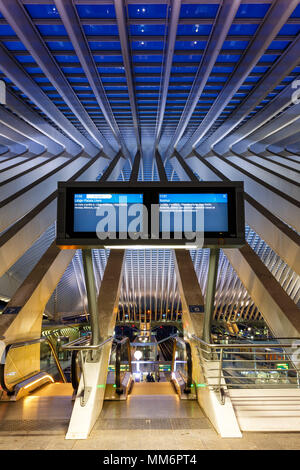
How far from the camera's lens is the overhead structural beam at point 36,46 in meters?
Answer: 6.77

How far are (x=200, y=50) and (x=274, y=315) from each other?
7288 millimetres

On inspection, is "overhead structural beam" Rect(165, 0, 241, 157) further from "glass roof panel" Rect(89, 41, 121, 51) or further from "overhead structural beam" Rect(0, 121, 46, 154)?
"overhead structural beam" Rect(0, 121, 46, 154)

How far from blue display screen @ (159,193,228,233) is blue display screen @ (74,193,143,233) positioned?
419 millimetres

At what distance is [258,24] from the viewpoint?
24.8 ft

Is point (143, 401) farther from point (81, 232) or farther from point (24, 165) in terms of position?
point (24, 165)

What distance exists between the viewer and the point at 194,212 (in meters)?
4.56

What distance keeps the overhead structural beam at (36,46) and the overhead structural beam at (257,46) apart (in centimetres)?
492

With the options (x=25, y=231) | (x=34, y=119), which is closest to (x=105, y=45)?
(x=34, y=119)

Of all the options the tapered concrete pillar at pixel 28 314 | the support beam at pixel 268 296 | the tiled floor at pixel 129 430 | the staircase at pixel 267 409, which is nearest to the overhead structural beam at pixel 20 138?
the tapered concrete pillar at pixel 28 314

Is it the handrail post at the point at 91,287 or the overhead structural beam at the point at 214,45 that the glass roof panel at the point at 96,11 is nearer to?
the overhead structural beam at the point at 214,45

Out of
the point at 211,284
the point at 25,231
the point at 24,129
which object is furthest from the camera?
the point at 24,129

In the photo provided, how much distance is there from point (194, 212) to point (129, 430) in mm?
2998

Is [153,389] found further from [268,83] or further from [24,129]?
[24,129]
